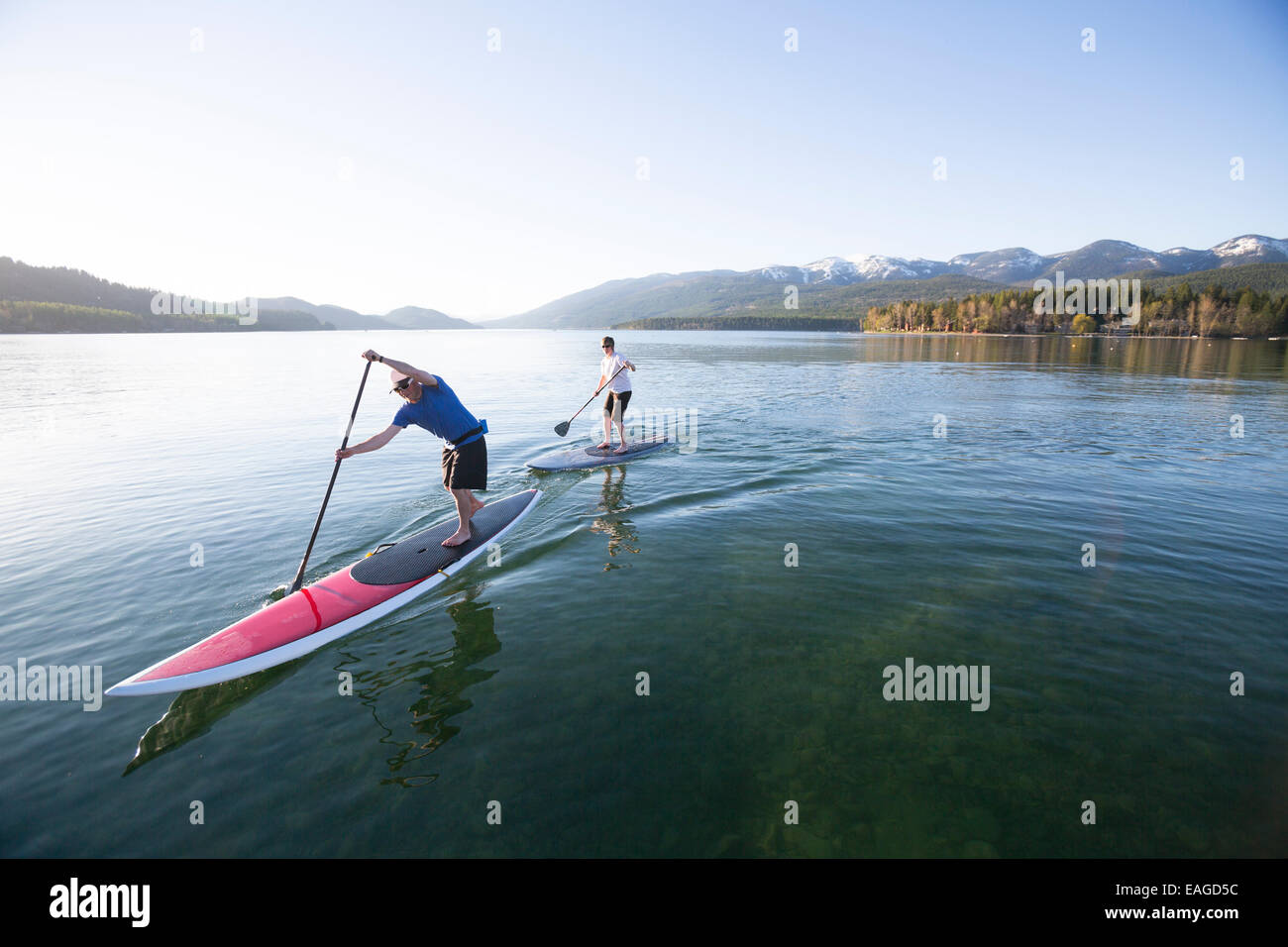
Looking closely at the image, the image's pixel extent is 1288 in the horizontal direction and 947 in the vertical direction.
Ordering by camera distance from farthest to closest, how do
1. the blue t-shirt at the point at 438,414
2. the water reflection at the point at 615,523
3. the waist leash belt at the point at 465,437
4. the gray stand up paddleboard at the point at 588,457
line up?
1. the gray stand up paddleboard at the point at 588,457
2. the water reflection at the point at 615,523
3. the waist leash belt at the point at 465,437
4. the blue t-shirt at the point at 438,414

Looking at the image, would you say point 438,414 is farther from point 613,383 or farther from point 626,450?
point 626,450

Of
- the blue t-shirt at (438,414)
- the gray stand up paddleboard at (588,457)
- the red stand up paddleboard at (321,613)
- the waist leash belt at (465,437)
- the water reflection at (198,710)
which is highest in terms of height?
the blue t-shirt at (438,414)

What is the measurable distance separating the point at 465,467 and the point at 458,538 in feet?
4.57

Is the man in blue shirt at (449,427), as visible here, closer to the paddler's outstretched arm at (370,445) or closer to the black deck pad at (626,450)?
the paddler's outstretched arm at (370,445)

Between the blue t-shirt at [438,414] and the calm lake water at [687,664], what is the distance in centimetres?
262

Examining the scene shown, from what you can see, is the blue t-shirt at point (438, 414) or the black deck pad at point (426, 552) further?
the blue t-shirt at point (438, 414)

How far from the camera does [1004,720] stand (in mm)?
6004

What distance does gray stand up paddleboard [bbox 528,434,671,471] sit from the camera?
16.1 metres

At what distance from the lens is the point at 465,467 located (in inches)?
386

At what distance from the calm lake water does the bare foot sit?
2.54 ft

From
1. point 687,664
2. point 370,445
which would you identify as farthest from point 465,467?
point 687,664

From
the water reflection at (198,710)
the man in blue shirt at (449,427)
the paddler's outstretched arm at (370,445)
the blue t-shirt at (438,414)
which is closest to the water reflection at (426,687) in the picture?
the water reflection at (198,710)

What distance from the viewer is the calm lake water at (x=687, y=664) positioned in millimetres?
4895

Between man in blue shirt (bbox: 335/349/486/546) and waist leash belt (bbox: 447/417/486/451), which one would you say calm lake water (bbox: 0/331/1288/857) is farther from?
waist leash belt (bbox: 447/417/486/451)
